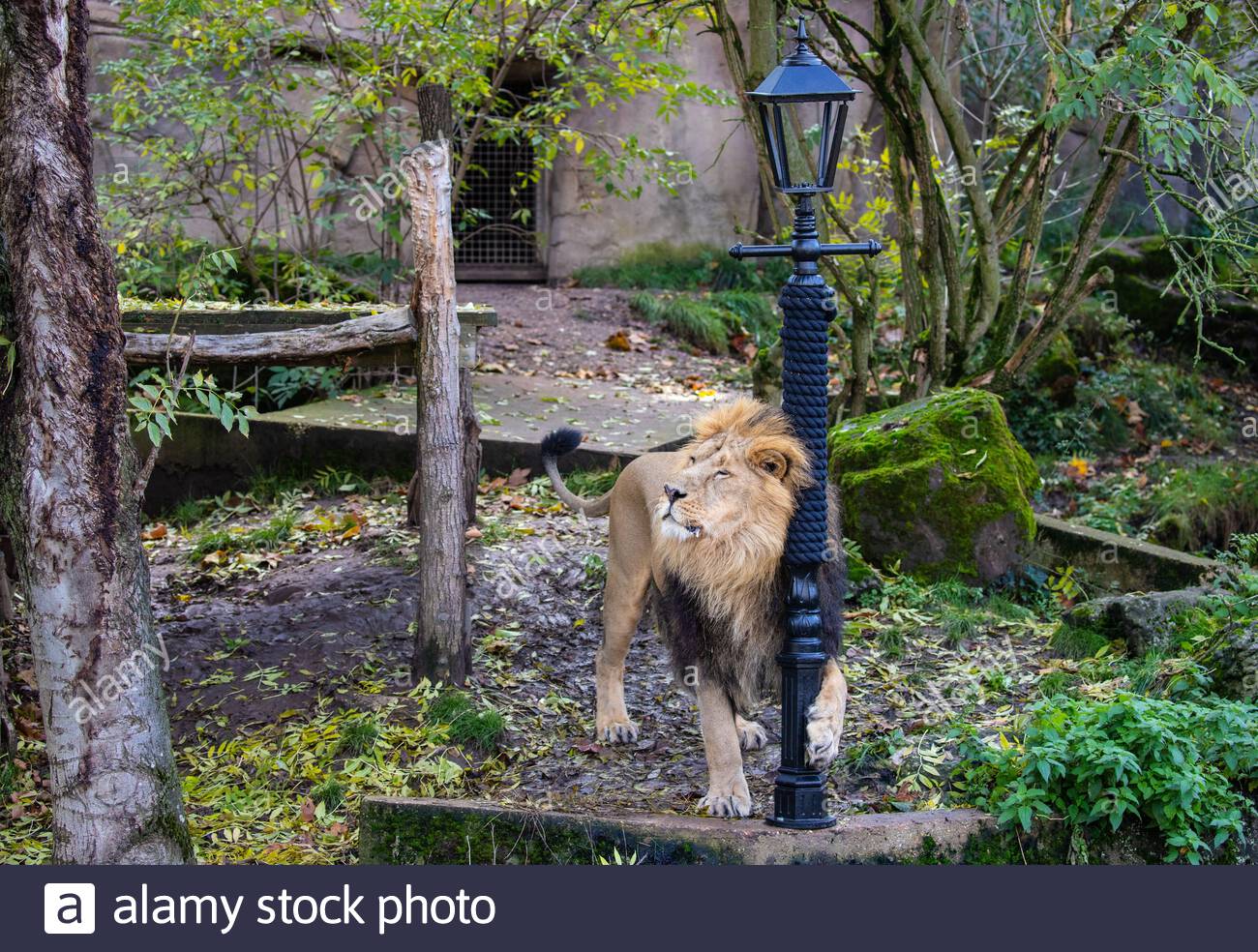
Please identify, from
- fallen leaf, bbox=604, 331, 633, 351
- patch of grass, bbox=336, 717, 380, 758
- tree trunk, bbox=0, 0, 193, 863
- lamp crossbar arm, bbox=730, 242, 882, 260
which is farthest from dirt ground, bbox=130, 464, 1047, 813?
fallen leaf, bbox=604, 331, 633, 351

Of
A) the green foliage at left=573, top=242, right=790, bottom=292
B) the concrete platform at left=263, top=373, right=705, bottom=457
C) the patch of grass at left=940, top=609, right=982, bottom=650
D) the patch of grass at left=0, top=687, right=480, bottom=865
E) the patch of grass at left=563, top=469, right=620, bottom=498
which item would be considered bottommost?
the patch of grass at left=0, top=687, right=480, bottom=865

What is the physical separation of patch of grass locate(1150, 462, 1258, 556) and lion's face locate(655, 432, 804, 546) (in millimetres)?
5058

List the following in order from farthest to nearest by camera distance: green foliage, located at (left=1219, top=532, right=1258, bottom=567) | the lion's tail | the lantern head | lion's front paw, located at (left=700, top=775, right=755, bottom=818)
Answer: green foliage, located at (left=1219, top=532, right=1258, bottom=567)
the lion's tail
lion's front paw, located at (left=700, top=775, right=755, bottom=818)
the lantern head

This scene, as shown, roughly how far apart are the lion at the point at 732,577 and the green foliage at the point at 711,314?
7.96m

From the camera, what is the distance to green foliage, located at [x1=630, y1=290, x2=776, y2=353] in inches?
521

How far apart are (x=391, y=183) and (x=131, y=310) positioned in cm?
371

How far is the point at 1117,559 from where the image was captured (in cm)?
758

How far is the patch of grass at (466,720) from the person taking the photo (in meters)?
5.87

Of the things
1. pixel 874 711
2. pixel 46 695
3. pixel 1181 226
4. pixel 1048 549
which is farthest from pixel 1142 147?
pixel 1181 226

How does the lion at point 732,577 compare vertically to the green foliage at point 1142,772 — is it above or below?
above

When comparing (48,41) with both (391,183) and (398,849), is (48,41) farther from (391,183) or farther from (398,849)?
(391,183)

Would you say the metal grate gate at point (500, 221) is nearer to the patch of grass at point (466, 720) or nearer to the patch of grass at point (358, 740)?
the patch of grass at point (466, 720)

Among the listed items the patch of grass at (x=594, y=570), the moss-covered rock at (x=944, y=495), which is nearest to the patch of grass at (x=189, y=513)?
the patch of grass at (x=594, y=570)

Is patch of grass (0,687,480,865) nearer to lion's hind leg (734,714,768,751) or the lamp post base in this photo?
lion's hind leg (734,714,768,751)
